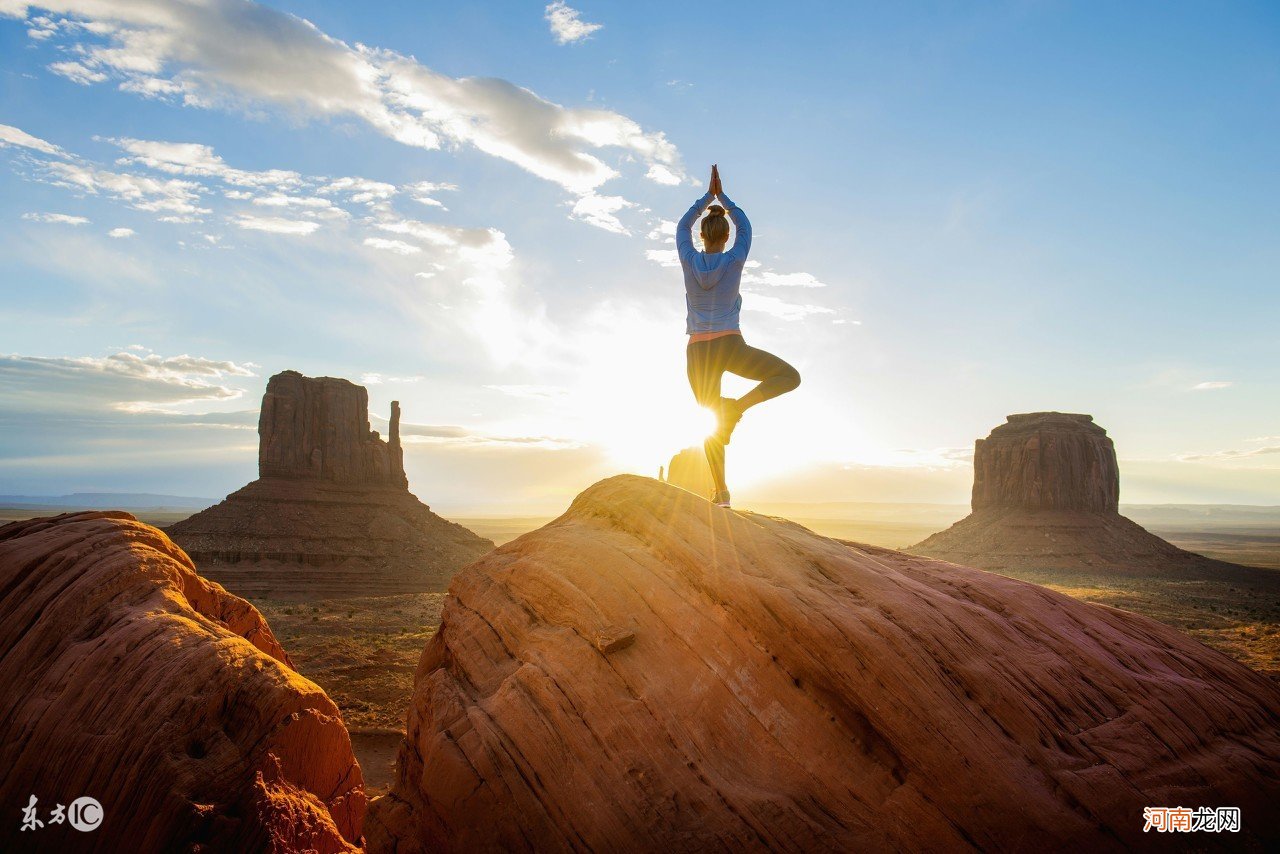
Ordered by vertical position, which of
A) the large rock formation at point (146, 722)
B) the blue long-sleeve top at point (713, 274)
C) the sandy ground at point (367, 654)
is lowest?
the sandy ground at point (367, 654)

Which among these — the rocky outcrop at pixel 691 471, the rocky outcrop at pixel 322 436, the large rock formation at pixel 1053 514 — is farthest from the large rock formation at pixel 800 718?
the rocky outcrop at pixel 322 436

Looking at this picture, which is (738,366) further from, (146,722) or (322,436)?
(322,436)

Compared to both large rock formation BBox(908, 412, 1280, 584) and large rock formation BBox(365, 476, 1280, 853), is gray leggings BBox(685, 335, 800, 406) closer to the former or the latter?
large rock formation BBox(365, 476, 1280, 853)

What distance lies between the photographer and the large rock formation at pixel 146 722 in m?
6.11

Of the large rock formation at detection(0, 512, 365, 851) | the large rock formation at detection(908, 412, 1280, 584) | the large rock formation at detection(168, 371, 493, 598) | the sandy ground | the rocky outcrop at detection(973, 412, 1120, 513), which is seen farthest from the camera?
the rocky outcrop at detection(973, 412, 1120, 513)

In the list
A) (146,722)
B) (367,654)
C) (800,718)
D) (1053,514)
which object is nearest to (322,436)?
(367,654)

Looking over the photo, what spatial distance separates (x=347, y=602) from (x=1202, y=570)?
79615mm

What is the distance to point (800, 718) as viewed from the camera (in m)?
5.07

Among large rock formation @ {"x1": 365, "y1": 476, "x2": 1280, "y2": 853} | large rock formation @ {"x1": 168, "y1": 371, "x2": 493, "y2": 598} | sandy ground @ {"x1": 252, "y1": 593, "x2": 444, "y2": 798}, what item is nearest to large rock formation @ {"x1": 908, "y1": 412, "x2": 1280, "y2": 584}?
large rock formation @ {"x1": 168, "y1": 371, "x2": 493, "y2": 598}

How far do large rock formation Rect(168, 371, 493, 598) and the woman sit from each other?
176 ft

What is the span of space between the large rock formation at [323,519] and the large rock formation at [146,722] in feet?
163

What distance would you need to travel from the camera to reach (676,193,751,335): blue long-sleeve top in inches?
270

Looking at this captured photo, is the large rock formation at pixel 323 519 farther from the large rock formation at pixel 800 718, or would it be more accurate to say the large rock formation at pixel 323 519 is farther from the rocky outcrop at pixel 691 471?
the large rock formation at pixel 800 718

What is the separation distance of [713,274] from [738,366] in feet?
3.13
